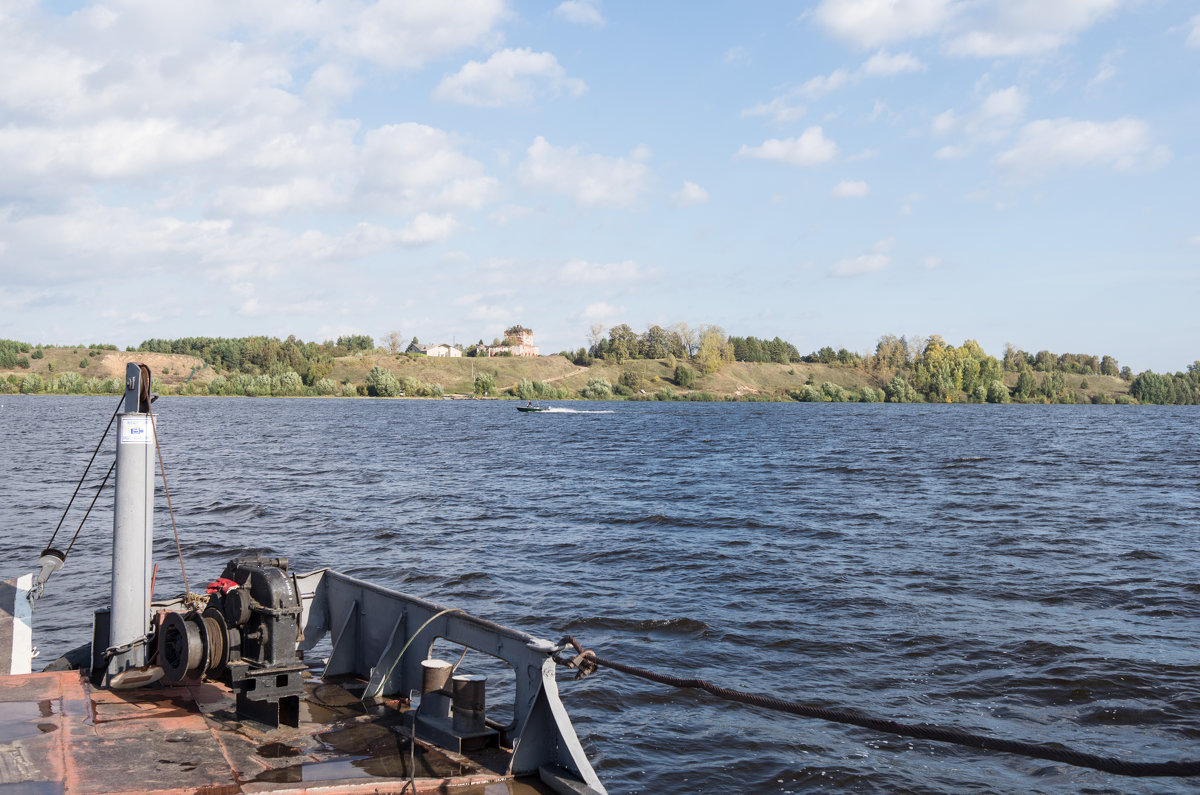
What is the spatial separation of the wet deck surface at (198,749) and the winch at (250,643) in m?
0.26

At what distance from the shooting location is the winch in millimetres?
7254

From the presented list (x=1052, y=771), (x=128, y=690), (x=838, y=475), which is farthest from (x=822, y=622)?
(x=838, y=475)

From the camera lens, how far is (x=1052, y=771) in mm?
10234

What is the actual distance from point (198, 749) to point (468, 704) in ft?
6.85

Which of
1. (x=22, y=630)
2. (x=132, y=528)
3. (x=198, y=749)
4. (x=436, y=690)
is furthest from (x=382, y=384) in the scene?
(x=198, y=749)

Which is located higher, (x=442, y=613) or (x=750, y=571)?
(x=442, y=613)

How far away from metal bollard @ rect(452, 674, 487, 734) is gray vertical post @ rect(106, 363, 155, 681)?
3.40m

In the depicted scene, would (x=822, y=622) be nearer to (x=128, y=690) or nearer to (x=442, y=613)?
(x=442, y=613)

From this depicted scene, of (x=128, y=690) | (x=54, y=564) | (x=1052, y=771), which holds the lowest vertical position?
(x=1052, y=771)

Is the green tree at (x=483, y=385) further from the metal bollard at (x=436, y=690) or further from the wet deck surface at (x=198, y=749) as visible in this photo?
the metal bollard at (x=436, y=690)

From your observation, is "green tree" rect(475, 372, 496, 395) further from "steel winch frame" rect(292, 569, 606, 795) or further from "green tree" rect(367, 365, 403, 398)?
"steel winch frame" rect(292, 569, 606, 795)

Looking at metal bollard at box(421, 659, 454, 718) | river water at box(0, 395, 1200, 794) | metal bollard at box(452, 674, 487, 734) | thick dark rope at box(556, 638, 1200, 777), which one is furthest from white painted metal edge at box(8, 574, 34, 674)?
thick dark rope at box(556, 638, 1200, 777)

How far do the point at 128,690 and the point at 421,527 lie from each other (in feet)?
59.6

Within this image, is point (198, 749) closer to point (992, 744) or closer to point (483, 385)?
point (992, 744)
